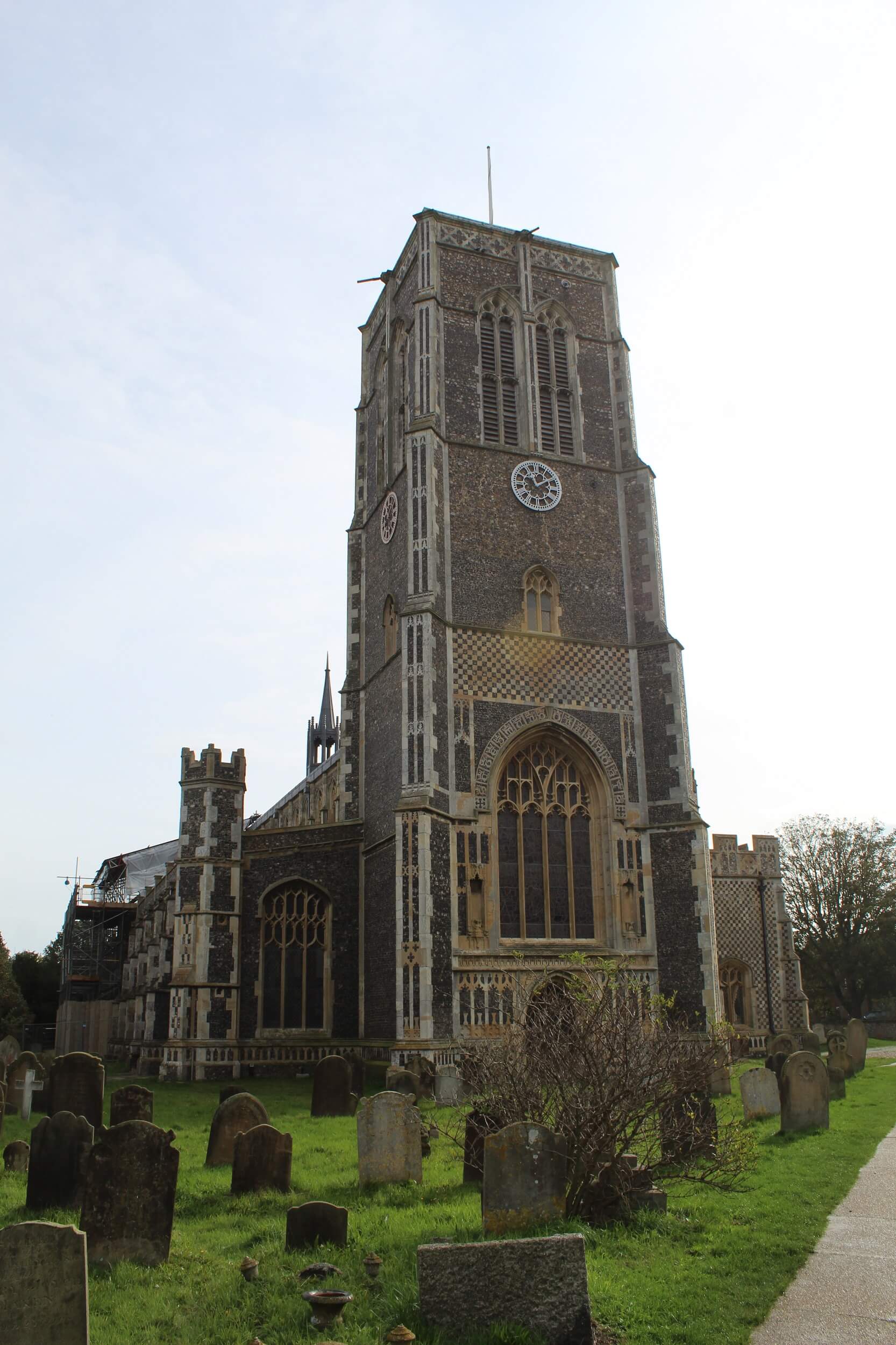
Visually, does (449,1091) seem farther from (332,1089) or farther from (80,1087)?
(80,1087)

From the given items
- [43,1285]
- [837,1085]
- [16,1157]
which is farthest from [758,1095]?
Result: [43,1285]

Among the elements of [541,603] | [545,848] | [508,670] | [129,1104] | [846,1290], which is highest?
[541,603]

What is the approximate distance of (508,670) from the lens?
75.3 ft

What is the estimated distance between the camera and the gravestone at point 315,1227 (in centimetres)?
722

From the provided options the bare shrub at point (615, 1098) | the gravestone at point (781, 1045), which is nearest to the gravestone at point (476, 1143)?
the bare shrub at point (615, 1098)

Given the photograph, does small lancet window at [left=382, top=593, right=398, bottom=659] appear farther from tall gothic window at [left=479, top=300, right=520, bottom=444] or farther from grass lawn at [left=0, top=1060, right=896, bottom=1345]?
grass lawn at [left=0, top=1060, right=896, bottom=1345]

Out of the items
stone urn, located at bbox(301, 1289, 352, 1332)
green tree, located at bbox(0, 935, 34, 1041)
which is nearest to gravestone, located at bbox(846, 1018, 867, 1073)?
stone urn, located at bbox(301, 1289, 352, 1332)

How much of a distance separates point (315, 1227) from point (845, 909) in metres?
41.5

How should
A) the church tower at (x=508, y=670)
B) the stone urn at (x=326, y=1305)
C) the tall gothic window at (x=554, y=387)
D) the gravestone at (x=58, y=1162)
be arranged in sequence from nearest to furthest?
the stone urn at (x=326, y=1305), the gravestone at (x=58, y=1162), the church tower at (x=508, y=670), the tall gothic window at (x=554, y=387)

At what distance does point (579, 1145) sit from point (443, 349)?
20705mm

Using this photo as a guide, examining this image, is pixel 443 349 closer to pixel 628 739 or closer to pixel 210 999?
pixel 628 739

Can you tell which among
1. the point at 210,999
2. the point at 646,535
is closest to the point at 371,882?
the point at 210,999

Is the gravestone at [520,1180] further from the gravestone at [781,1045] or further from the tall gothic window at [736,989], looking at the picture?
the tall gothic window at [736,989]

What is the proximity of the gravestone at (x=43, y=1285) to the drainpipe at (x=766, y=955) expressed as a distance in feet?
83.9
